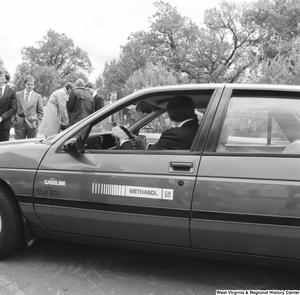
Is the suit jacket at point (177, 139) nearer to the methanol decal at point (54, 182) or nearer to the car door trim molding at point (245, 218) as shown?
the car door trim molding at point (245, 218)

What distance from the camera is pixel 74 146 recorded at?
2533 mm

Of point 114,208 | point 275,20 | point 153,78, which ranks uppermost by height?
point 275,20

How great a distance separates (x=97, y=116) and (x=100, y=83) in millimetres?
54467

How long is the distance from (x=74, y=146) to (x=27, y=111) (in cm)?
417

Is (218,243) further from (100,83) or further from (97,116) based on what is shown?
(100,83)

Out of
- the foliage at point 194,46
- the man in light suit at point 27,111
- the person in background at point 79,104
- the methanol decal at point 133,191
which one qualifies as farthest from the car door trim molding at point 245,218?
the foliage at point 194,46

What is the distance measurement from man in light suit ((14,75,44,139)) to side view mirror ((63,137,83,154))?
405cm

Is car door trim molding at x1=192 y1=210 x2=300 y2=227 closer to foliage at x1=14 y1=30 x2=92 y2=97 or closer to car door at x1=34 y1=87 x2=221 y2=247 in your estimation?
car door at x1=34 y1=87 x2=221 y2=247

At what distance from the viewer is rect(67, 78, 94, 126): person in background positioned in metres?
6.01

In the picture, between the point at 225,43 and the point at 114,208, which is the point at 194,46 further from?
the point at 114,208

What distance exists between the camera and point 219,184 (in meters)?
2.20

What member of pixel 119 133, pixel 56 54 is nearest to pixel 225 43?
pixel 56 54

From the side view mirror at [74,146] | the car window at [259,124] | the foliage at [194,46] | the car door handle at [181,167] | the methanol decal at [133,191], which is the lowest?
the methanol decal at [133,191]

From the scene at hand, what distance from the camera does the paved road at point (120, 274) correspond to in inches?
93.1
